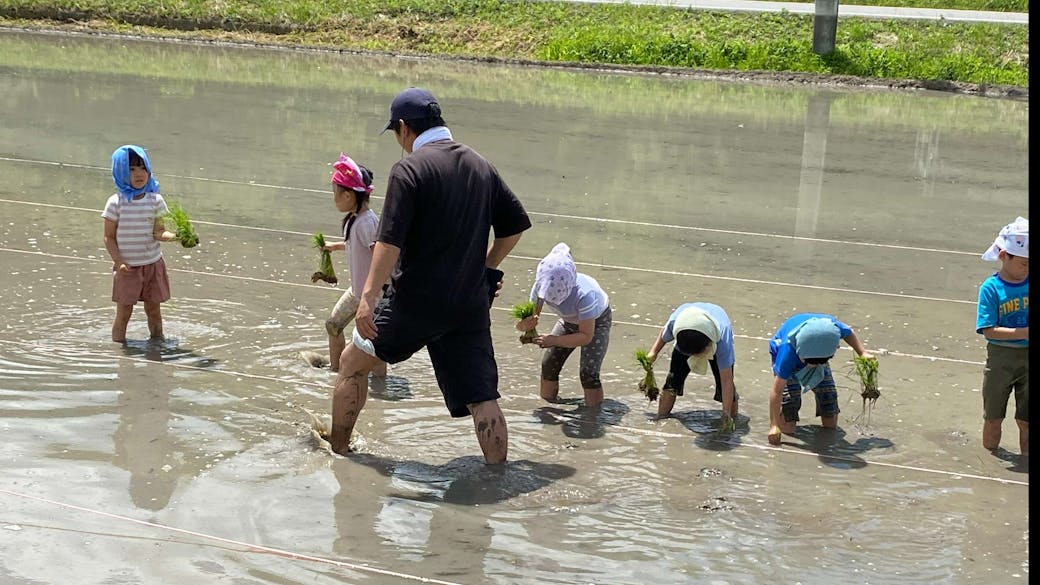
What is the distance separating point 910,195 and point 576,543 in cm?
1001

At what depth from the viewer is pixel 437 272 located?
19.9 ft

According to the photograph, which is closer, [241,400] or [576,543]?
[576,543]

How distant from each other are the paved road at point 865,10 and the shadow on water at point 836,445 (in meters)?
23.9

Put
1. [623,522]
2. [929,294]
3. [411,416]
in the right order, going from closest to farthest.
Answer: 1. [623,522]
2. [411,416]
3. [929,294]

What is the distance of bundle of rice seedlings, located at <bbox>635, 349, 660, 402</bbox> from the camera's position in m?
7.24

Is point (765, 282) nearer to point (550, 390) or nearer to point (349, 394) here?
point (550, 390)

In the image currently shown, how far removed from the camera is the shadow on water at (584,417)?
6.96m

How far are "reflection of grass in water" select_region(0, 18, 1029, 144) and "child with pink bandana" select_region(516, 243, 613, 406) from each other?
1320cm

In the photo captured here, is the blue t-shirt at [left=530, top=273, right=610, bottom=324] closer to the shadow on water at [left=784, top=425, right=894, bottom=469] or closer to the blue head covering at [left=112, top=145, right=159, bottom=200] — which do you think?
the shadow on water at [left=784, top=425, right=894, bottom=469]

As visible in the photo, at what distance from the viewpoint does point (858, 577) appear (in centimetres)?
522

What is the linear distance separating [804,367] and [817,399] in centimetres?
25

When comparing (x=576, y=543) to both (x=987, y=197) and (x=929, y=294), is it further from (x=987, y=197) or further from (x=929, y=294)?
(x=987, y=197)

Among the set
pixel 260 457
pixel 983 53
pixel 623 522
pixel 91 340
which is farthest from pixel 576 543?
pixel 983 53

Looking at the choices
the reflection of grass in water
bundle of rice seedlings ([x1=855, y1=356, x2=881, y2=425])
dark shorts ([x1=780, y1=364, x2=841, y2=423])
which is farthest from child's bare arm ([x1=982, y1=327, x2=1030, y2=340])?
the reflection of grass in water
